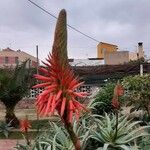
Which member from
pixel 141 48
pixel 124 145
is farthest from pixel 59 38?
pixel 141 48

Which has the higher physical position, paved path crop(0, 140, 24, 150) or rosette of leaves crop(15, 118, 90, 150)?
rosette of leaves crop(15, 118, 90, 150)

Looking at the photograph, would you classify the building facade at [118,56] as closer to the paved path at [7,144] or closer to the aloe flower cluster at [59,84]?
the paved path at [7,144]

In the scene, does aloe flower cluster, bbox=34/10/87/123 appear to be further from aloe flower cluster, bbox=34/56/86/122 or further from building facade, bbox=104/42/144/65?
building facade, bbox=104/42/144/65

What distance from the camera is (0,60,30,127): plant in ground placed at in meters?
19.0

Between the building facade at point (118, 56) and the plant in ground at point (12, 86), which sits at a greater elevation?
the building facade at point (118, 56)

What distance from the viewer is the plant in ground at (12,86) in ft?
62.2

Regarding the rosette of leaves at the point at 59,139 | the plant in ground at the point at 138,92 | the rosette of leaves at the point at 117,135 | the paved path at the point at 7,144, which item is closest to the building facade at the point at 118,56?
the plant in ground at the point at 138,92

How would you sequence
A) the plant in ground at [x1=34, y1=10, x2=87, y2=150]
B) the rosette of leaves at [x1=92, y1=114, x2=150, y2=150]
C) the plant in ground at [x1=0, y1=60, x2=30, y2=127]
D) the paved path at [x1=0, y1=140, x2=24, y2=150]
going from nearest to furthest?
the plant in ground at [x1=34, y1=10, x2=87, y2=150] < the rosette of leaves at [x1=92, y1=114, x2=150, y2=150] < the paved path at [x1=0, y1=140, x2=24, y2=150] < the plant in ground at [x1=0, y1=60, x2=30, y2=127]

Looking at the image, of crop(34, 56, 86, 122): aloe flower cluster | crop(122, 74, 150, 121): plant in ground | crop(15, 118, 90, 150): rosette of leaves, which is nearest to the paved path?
crop(122, 74, 150, 121): plant in ground

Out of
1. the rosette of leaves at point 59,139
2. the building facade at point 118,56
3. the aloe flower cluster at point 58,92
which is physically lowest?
the rosette of leaves at point 59,139

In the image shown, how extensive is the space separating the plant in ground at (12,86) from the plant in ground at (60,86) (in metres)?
16.7

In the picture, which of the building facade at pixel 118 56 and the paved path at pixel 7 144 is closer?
the paved path at pixel 7 144

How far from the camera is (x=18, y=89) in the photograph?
63.2ft

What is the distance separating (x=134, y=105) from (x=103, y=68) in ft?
59.4
